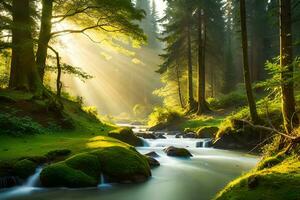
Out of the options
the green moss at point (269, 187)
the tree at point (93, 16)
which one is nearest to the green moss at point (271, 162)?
the green moss at point (269, 187)

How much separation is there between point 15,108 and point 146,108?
189 feet

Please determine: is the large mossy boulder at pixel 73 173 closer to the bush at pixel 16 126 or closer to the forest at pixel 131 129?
the forest at pixel 131 129

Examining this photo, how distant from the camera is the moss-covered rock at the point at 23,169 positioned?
10.9 m

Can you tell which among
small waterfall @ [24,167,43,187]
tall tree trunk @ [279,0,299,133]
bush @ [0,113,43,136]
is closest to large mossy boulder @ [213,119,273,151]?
tall tree trunk @ [279,0,299,133]

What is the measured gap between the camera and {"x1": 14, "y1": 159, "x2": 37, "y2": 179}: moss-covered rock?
10875 mm

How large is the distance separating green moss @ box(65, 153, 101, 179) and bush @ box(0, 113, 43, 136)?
4.93m

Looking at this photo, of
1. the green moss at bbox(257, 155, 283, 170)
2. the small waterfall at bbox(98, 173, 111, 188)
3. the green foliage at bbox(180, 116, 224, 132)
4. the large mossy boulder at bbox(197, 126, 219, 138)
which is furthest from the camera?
the green foliage at bbox(180, 116, 224, 132)

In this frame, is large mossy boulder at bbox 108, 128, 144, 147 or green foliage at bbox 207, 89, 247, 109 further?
green foliage at bbox 207, 89, 247, 109

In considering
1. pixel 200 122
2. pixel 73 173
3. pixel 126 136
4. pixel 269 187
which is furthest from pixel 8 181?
pixel 200 122

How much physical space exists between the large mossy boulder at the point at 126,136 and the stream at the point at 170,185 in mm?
2513

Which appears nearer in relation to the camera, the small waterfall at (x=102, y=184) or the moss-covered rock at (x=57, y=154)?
the small waterfall at (x=102, y=184)

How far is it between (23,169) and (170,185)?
4.05m

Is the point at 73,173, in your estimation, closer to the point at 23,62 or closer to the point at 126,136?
the point at 126,136

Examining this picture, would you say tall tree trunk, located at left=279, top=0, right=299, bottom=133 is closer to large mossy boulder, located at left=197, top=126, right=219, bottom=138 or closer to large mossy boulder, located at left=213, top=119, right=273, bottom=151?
large mossy boulder, located at left=213, top=119, right=273, bottom=151
